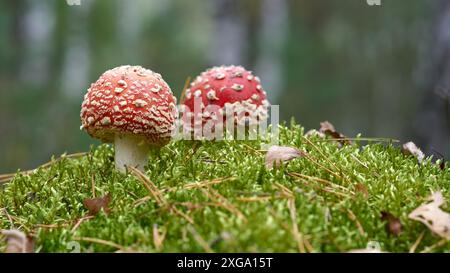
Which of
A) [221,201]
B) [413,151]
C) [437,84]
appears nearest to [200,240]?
[221,201]

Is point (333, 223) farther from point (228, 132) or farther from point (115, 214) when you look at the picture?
point (228, 132)

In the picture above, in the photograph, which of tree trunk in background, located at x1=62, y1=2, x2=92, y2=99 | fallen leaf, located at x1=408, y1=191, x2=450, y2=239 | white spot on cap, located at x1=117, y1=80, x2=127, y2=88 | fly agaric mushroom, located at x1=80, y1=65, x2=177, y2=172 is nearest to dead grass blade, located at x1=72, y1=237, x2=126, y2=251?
fly agaric mushroom, located at x1=80, y1=65, x2=177, y2=172

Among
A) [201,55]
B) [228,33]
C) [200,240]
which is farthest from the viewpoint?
[201,55]

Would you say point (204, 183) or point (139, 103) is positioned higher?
point (139, 103)

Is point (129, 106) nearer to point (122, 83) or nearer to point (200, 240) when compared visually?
point (122, 83)

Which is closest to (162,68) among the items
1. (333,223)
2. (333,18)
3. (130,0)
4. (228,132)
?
(130,0)

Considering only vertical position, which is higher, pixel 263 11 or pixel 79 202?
pixel 263 11
